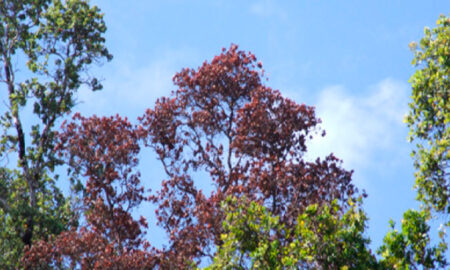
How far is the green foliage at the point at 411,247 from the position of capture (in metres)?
18.1

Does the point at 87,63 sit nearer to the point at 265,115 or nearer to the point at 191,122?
the point at 191,122

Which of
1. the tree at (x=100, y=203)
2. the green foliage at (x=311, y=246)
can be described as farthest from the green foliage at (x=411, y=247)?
the tree at (x=100, y=203)

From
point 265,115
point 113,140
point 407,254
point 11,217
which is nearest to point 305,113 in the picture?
point 265,115

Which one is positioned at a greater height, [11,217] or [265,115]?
[265,115]

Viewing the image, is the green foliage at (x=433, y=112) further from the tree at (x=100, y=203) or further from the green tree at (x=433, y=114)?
the tree at (x=100, y=203)

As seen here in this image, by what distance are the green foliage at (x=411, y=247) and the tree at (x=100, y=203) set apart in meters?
10.1

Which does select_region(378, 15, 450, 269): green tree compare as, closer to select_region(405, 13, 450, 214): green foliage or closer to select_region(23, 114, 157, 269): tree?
select_region(405, 13, 450, 214): green foliage

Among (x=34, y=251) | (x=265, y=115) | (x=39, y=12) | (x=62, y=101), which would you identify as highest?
(x=39, y=12)

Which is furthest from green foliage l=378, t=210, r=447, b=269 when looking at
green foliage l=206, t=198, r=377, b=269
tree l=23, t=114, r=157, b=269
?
tree l=23, t=114, r=157, b=269

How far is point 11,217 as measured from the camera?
95.5 ft

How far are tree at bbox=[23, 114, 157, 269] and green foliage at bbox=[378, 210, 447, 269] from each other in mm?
10092

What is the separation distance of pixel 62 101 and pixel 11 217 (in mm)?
5690

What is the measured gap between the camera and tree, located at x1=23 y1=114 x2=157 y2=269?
25609 mm

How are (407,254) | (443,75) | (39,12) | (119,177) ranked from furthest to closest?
(39,12) < (119,177) < (443,75) < (407,254)
